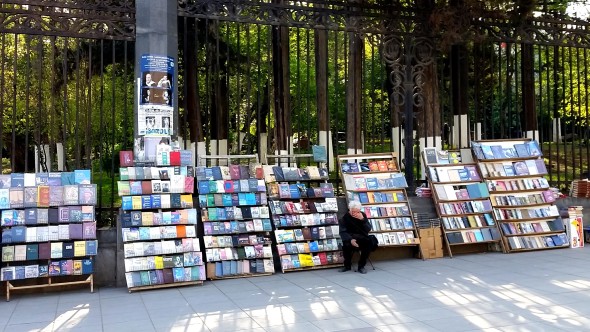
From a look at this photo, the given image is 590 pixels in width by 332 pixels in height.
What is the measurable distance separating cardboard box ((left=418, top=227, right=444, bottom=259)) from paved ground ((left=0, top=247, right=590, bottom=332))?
0.75 meters

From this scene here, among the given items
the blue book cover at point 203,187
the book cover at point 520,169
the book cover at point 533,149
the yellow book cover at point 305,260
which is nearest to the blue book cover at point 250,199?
the blue book cover at point 203,187

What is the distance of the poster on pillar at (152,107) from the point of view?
317 inches

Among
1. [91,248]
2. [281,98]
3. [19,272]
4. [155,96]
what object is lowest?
[19,272]

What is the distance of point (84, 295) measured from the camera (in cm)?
720

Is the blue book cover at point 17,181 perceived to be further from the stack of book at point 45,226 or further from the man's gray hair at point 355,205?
the man's gray hair at point 355,205

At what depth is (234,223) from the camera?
319 inches

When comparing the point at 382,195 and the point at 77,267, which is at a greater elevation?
the point at 382,195

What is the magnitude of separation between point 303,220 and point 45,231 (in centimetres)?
385

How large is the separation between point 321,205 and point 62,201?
158 inches

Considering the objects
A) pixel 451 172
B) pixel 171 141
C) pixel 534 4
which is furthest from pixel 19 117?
pixel 534 4

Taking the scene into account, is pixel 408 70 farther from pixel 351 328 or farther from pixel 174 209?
pixel 351 328

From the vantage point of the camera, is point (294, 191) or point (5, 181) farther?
point (294, 191)

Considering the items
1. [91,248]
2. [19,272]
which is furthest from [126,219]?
[19,272]

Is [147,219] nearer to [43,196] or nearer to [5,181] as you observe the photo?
[43,196]
